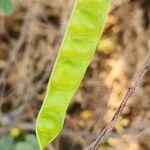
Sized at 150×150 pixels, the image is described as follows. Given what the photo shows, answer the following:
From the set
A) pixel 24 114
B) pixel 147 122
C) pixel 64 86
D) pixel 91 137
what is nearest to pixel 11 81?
pixel 24 114

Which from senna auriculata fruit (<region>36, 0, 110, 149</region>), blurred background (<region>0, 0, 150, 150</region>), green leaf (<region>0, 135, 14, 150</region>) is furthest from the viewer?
blurred background (<region>0, 0, 150, 150</region>)

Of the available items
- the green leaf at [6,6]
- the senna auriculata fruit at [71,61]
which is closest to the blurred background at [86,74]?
the green leaf at [6,6]

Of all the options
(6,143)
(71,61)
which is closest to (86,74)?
(6,143)

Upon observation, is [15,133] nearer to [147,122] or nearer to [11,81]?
[11,81]

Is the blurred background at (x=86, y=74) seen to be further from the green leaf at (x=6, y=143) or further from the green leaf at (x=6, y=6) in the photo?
the green leaf at (x=6, y=6)

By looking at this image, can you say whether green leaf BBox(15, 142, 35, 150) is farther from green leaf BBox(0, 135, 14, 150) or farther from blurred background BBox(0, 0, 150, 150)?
blurred background BBox(0, 0, 150, 150)

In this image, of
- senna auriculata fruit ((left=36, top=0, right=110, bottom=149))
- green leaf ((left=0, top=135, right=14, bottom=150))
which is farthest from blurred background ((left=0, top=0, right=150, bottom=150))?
senna auriculata fruit ((left=36, top=0, right=110, bottom=149))
